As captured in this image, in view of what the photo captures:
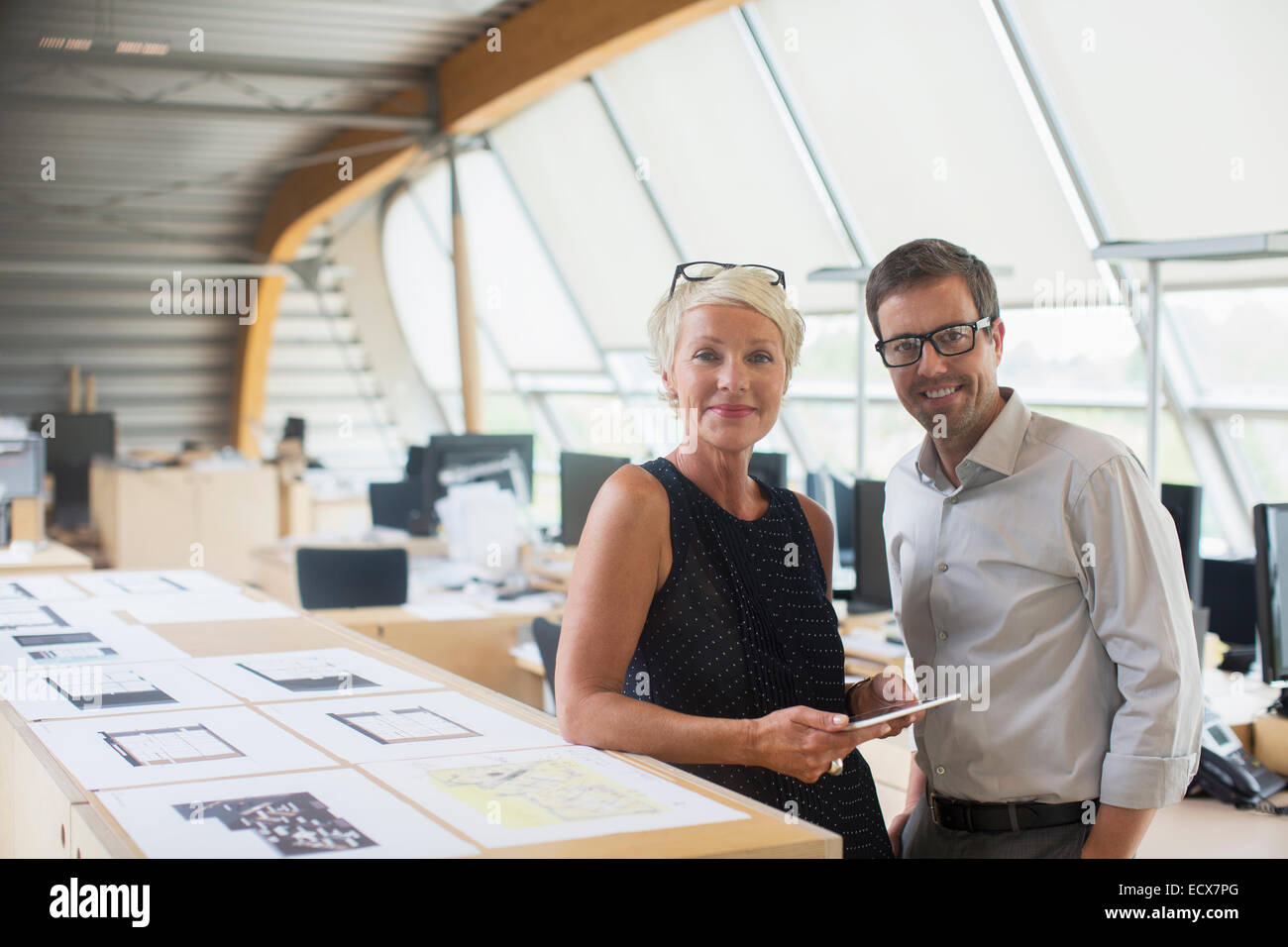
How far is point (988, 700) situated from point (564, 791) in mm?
769

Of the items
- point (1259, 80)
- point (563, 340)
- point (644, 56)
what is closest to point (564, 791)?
point (1259, 80)

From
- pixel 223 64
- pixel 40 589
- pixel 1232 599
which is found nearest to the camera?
pixel 40 589

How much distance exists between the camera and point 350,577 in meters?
5.43

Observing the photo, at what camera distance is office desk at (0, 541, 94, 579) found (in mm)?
5027

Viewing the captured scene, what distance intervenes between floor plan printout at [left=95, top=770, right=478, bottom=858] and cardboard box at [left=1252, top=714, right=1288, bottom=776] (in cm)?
255

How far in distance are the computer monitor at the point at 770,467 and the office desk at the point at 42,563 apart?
9.03ft

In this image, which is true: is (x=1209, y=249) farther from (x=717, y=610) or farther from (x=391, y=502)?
(x=391, y=502)

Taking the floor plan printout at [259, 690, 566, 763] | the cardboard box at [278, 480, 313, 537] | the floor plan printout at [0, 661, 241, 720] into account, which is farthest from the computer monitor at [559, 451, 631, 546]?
the cardboard box at [278, 480, 313, 537]

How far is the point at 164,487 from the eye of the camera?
9891mm

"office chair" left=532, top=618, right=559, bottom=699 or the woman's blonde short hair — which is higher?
the woman's blonde short hair

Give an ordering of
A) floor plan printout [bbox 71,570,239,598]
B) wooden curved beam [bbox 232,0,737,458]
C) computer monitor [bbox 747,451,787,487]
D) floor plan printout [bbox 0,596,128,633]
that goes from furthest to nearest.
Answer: wooden curved beam [bbox 232,0,737,458] → computer monitor [bbox 747,451,787,487] → floor plan printout [bbox 71,570,239,598] → floor plan printout [bbox 0,596,128,633]

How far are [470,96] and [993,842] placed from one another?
30.4 feet

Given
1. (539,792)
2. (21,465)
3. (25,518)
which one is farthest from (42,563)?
(539,792)
